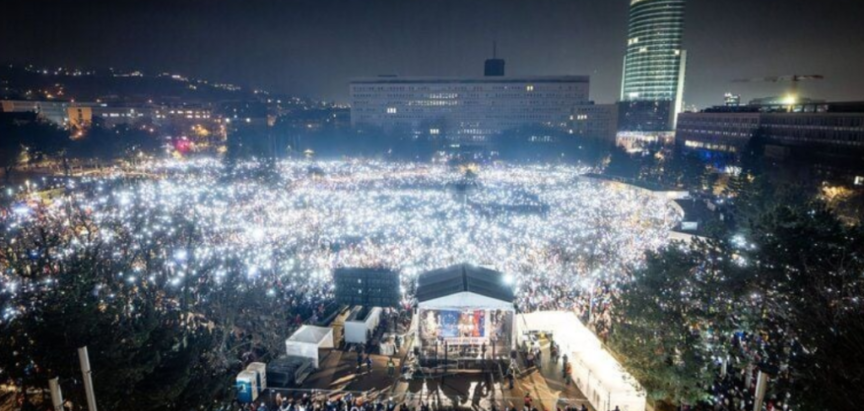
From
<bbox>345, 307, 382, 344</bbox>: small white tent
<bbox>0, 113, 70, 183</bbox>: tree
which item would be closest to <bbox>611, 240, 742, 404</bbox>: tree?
<bbox>345, 307, 382, 344</bbox>: small white tent

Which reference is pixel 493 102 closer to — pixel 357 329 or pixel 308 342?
pixel 357 329

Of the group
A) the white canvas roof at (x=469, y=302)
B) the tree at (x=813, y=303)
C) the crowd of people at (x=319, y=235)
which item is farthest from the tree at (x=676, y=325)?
the crowd of people at (x=319, y=235)

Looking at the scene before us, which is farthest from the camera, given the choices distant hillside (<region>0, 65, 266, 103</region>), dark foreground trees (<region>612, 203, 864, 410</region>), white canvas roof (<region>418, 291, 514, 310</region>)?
distant hillside (<region>0, 65, 266, 103</region>)

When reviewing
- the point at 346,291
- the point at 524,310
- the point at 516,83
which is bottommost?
the point at 524,310

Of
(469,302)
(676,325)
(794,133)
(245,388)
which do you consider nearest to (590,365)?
(676,325)

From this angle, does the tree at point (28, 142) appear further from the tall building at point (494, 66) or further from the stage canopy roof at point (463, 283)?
the tall building at point (494, 66)

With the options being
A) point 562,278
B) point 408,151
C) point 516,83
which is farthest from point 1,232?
point 516,83

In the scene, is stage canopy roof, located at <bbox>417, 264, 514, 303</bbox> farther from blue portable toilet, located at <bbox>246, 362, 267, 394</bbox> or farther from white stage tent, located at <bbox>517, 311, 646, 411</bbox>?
blue portable toilet, located at <bbox>246, 362, 267, 394</bbox>

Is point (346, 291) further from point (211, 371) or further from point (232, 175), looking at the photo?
point (232, 175)
